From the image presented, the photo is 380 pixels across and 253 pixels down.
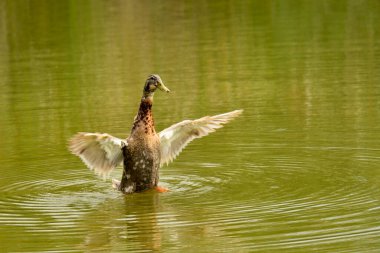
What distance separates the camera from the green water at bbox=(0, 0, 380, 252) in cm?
1241

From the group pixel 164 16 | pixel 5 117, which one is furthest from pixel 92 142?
pixel 164 16

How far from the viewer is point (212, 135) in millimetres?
18500

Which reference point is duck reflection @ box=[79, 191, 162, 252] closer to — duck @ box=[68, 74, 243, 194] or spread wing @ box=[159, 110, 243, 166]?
duck @ box=[68, 74, 243, 194]

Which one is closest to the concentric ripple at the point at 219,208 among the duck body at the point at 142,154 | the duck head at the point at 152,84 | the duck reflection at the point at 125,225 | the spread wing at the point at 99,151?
the duck reflection at the point at 125,225

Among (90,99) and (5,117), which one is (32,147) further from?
(90,99)

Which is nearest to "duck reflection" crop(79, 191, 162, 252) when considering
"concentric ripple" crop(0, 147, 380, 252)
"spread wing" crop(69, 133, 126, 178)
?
"concentric ripple" crop(0, 147, 380, 252)

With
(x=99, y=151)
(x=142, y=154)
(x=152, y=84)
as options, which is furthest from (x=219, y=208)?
(x=99, y=151)

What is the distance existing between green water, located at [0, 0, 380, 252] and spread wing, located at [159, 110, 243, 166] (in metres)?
0.43

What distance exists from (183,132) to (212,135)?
3140mm

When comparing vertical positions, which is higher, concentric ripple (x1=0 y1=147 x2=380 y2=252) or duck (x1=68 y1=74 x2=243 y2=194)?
duck (x1=68 y1=74 x2=243 y2=194)

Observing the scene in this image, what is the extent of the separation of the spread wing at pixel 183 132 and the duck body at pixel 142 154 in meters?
0.34

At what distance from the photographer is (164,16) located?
41.7 metres

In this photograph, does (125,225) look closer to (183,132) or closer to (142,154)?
(142,154)

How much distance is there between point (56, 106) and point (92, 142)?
7.27 meters
